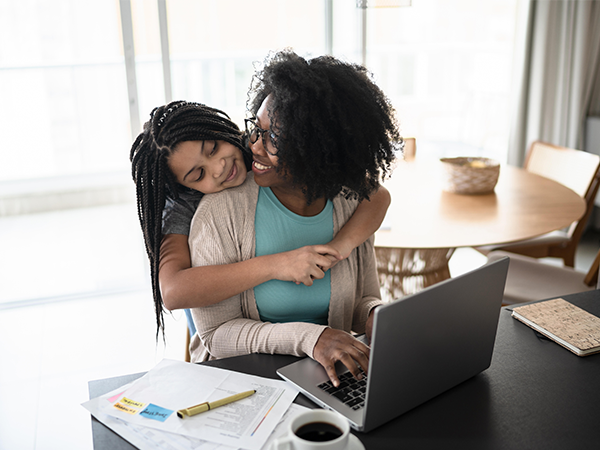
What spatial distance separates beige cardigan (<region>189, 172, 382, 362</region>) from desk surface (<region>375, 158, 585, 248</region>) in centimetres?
49

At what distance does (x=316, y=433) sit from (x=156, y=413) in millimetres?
300

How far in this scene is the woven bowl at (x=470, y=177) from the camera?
2.20 metres

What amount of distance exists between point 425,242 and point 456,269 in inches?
61.4

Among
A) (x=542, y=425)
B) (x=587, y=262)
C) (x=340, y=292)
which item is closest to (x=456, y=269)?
(x=587, y=262)

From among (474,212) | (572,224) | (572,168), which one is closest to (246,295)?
(474,212)

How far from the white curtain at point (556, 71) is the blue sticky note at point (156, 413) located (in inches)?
143

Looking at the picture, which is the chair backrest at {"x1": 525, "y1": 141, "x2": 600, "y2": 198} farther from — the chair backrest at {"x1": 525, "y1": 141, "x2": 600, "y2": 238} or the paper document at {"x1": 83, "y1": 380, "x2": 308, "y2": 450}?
the paper document at {"x1": 83, "y1": 380, "x2": 308, "y2": 450}

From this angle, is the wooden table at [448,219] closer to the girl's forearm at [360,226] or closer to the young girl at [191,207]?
the girl's forearm at [360,226]

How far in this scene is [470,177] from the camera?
2207 mm

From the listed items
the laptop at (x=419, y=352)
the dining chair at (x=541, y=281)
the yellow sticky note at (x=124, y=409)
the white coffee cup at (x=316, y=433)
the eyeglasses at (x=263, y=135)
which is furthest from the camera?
the dining chair at (x=541, y=281)

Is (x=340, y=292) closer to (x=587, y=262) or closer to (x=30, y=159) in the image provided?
(x=30, y=159)

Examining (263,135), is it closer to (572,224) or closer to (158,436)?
(158,436)

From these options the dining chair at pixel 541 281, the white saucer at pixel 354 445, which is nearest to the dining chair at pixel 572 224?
the dining chair at pixel 541 281

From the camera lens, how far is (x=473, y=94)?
459cm
